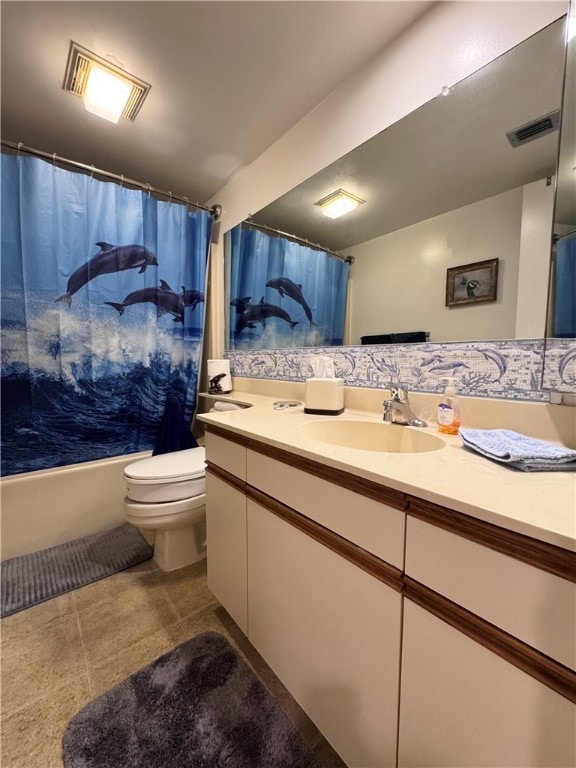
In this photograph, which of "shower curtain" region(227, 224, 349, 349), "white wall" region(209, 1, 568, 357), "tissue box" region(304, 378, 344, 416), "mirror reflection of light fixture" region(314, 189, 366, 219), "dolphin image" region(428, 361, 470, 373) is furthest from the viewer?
"shower curtain" region(227, 224, 349, 349)

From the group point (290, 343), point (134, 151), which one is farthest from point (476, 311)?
point (134, 151)

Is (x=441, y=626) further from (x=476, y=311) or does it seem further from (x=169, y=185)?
(x=169, y=185)

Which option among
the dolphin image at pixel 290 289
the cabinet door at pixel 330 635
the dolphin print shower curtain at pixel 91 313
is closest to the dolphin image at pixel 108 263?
the dolphin print shower curtain at pixel 91 313

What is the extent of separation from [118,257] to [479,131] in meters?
1.78

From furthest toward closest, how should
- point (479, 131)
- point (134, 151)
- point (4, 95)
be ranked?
point (134, 151)
point (4, 95)
point (479, 131)

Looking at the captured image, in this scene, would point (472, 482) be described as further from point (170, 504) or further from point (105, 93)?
point (105, 93)

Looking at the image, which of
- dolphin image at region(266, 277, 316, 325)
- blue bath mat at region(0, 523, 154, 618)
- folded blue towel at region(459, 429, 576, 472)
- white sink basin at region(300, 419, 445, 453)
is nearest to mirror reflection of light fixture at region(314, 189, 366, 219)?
dolphin image at region(266, 277, 316, 325)

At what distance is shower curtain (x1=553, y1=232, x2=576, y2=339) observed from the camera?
72 cm

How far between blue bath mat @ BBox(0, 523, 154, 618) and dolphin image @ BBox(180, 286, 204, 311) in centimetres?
146

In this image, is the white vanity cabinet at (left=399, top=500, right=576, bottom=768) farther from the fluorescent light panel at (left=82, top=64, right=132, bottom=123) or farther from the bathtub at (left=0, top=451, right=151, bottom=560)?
the fluorescent light panel at (left=82, top=64, right=132, bottom=123)

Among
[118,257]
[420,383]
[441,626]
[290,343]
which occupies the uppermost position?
[118,257]

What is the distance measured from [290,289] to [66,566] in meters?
1.83

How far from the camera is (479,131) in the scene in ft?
2.91

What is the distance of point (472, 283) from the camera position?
924 millimetres
